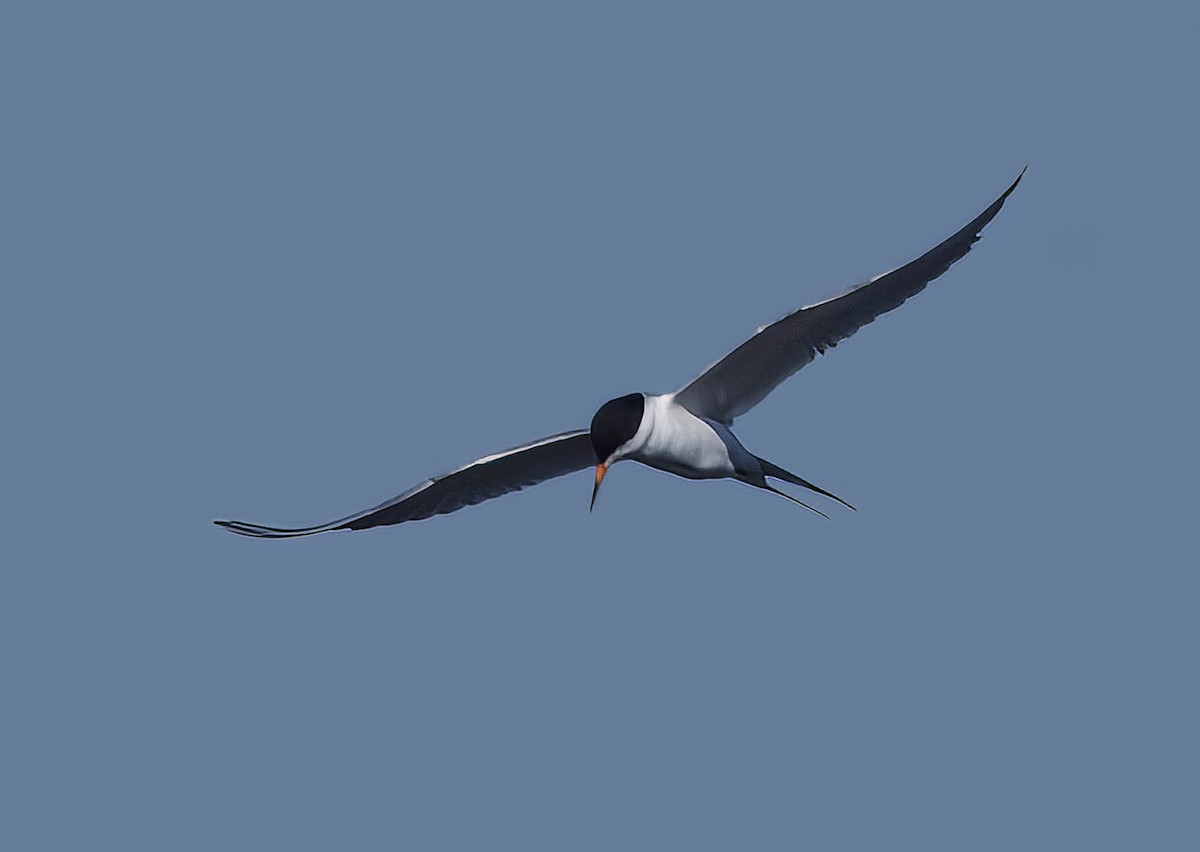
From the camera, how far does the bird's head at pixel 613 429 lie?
16172 millimetres

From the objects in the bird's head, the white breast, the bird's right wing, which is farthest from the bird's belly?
the bird's right wing

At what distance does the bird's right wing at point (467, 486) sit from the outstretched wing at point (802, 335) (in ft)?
3.85

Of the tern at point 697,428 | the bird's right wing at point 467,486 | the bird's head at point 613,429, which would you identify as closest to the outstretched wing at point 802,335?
the tern at point 697,428

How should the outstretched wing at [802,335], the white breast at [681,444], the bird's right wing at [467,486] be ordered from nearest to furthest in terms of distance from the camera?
the outstretched wing at [802,335]
the white breast at [681,444]
the bird's right wing at [467,486]

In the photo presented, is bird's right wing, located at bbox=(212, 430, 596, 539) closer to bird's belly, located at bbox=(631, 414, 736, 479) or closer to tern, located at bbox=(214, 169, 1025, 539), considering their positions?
tern, located at bbox=(214, 169, 1025, 539)

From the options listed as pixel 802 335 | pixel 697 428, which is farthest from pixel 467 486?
pixel 802 335

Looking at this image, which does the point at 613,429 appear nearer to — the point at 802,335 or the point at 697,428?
the point at 697,428

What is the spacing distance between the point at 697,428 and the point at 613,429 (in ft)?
3.29

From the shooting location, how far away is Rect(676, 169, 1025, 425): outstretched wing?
1612 centimetres

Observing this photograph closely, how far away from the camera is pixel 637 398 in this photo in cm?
1648

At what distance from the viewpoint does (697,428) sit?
16891mm

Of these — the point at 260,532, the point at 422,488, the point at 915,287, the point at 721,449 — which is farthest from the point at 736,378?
the point at 260,532

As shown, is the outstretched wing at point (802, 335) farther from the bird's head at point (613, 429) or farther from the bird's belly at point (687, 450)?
the bird's head at point (613, 429)

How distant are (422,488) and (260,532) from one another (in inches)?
55.9
